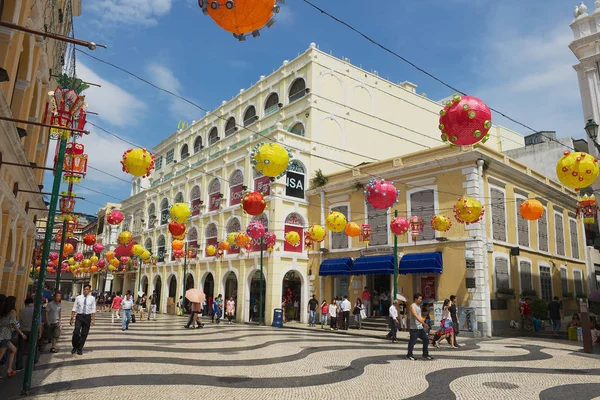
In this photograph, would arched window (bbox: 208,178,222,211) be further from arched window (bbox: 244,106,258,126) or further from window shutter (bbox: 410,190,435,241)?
window shutter (bbox: 410,190,435,241)

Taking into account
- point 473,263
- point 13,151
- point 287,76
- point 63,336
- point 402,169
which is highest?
point 287,76

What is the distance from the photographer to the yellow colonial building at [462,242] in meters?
18.9

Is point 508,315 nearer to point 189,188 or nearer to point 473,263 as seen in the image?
point 473,263

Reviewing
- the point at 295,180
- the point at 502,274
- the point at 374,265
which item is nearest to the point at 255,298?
the point at 295,180

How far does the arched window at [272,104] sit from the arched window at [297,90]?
149cm

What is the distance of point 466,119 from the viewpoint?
8.05 metres

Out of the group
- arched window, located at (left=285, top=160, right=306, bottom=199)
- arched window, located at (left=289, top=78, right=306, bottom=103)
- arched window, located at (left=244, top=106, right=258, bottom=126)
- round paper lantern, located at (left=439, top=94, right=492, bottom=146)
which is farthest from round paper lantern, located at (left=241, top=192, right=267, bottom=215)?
arched window, located at (left=244, top=106, right=258, bottom=126)

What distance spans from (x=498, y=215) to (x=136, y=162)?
16.0 metres

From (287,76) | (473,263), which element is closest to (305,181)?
(287,76)

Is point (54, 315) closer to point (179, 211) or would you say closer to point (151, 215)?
point (179, 211)

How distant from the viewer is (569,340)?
55.1ft

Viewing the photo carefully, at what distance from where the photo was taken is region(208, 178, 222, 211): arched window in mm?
32469

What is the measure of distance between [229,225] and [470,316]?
687 inches

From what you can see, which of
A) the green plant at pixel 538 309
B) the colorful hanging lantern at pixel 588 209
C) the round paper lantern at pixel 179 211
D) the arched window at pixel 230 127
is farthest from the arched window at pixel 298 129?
the colorful hanging lantern at pixel 588 209
